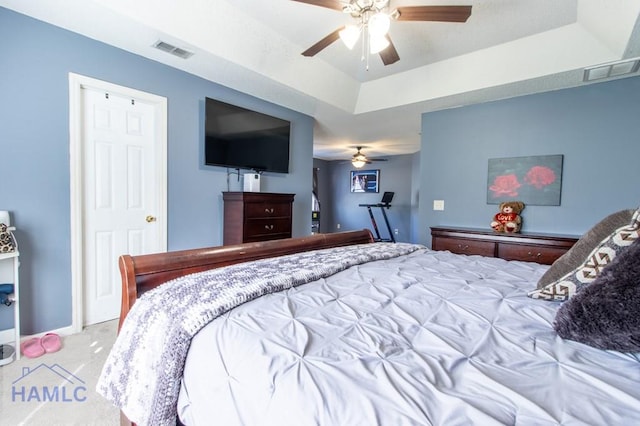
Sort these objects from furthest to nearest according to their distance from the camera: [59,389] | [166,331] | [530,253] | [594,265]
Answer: [530,253], [59,389], [594,265], [166,331]

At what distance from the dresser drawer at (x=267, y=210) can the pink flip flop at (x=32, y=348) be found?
1863 mm

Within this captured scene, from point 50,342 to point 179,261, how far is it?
169 centimetres

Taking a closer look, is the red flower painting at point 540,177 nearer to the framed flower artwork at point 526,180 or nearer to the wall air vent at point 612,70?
the framed flower artwork at point 526,180

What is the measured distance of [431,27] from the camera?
2742 millimetres

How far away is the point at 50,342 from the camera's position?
7.29 ft

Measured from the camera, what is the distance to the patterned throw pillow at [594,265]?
3.33 ft

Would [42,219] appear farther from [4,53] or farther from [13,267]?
[4,53]

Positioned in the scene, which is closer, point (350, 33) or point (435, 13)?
point (435, 13)

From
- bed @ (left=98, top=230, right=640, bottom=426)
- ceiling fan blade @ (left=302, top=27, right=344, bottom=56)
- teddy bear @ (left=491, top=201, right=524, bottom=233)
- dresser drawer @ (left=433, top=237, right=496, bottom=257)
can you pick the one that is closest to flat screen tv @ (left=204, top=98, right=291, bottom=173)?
ceiling fan blade @ (left=302, top=27, right=344, bottom=56)

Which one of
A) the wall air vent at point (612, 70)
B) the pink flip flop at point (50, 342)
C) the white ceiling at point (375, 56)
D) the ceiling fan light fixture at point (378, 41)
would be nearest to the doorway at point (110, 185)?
the pink flip flop at point (50, 342)

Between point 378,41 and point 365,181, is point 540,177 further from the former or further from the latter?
point 365,181

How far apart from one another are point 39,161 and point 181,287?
2.07m

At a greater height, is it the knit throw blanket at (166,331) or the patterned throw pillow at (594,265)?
the patterned throw pillow at (594,265)

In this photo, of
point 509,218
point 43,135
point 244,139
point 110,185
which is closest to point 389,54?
point 244,139
